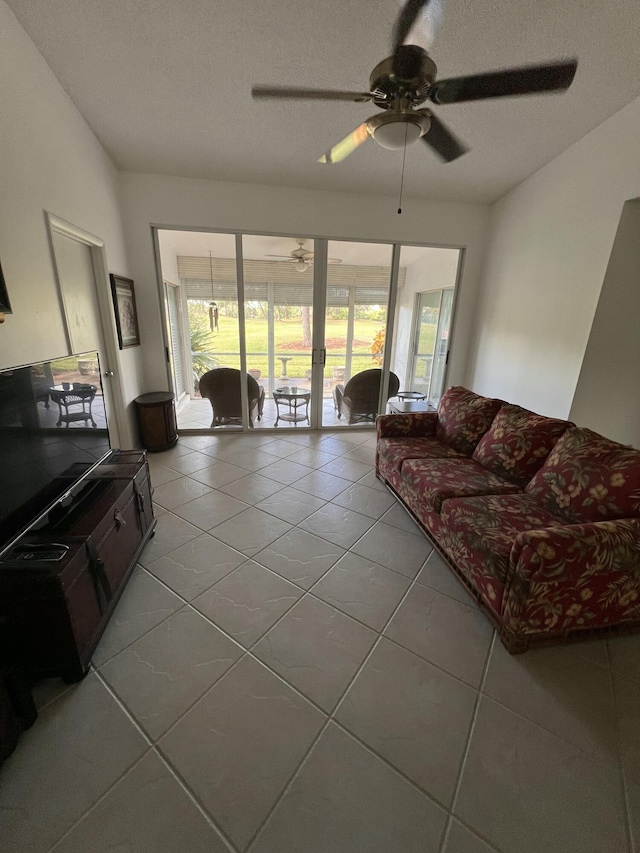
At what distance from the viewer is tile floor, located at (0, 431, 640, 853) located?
1.04 metres

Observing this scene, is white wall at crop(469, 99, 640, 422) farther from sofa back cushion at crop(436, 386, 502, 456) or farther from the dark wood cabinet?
the dark wood cabinet

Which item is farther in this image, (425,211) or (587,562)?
(425,211)

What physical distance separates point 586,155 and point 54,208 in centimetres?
414

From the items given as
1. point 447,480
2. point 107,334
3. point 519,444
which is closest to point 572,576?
point 447,480

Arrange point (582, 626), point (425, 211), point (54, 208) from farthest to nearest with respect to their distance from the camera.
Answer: point (425, 211)
point (54, 208)
point (582, 626)

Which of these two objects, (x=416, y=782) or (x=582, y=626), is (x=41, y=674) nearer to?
(x=416, y=782)

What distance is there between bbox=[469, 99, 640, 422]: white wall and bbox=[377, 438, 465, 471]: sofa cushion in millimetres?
1285

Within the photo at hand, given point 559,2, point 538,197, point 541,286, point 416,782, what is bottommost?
point 416,782

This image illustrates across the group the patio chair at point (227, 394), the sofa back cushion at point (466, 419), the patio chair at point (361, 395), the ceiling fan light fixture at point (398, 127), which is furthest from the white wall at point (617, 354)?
the patio chair at point (227, 394)

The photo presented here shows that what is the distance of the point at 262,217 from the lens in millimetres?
3893

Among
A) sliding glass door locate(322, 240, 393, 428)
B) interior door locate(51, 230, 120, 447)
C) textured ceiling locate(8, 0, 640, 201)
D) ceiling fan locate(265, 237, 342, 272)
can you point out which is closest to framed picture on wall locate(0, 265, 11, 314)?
interior door locate(51, 230, 120, 447)

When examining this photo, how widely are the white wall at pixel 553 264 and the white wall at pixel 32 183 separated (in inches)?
157

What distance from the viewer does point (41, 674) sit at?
4.58 feet

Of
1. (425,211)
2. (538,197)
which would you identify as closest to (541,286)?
(538,197)
